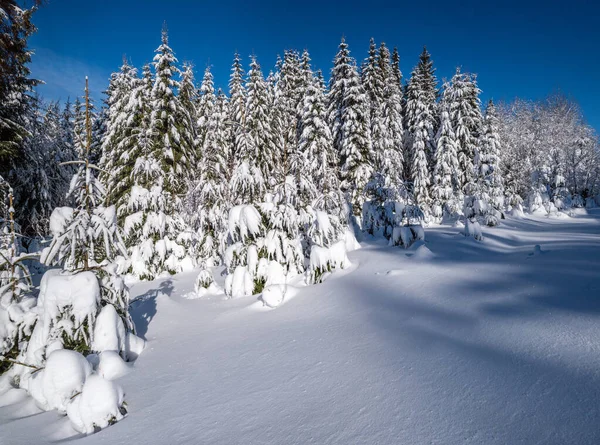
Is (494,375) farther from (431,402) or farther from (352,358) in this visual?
(352,358)

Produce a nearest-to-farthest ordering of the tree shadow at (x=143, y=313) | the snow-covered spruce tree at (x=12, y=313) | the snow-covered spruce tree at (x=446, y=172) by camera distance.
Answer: the snow-covered spruce tree at (x=12, y=313), the tree shadow at (x=143, y=313), the snow-covered spruce tree at (x=446, y=172)

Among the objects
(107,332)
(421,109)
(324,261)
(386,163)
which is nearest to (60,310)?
(107,332)

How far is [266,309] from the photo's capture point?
23.1 ft

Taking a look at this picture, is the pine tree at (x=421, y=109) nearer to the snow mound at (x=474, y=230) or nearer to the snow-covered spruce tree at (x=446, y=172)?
the snow-covered spruce tree at (x=446, y=172)

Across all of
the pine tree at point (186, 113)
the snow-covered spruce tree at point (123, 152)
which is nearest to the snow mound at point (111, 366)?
the snow-covered spruce tree at point (123, 152)

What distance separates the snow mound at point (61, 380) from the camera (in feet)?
13.5

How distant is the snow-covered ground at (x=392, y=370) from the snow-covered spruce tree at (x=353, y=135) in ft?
44.8

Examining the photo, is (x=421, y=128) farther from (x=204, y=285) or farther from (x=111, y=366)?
(x=111, y=366)

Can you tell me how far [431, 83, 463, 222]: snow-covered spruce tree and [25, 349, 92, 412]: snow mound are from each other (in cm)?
2571

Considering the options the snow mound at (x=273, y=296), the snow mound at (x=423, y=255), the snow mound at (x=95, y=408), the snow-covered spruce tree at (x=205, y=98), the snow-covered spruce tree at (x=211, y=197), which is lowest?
the snow mound at (x=95, y=408)

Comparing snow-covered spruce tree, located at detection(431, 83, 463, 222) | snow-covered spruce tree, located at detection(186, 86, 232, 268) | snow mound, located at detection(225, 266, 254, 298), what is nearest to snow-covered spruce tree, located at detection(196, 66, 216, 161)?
snow-covered spruce tree, located at detection(186, 86, 232, 268)

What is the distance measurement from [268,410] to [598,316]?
12.1 ft

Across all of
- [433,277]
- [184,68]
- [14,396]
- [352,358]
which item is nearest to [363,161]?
[184,68]

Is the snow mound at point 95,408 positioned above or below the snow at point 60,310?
below
